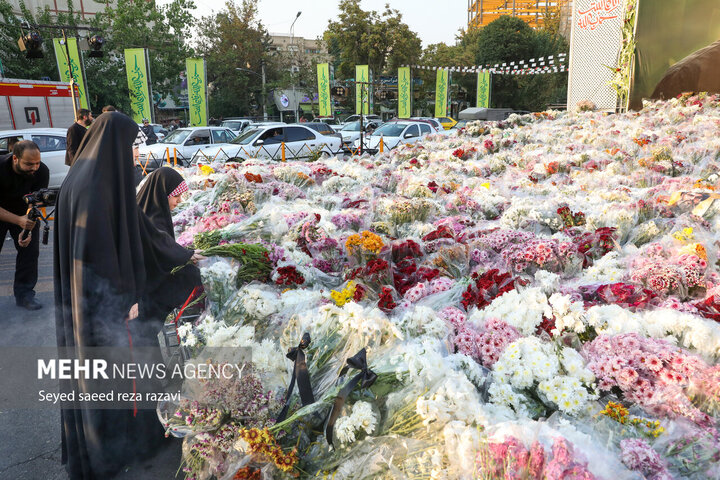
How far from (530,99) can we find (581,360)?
42165 mm

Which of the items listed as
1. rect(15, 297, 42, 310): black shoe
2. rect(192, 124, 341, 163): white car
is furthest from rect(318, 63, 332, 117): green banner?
rect(15, 297, 42, 310): black shoe

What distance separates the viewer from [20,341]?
A: 4195 mm

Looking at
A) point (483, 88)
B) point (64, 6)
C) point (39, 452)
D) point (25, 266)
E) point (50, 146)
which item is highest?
point (64, 6)

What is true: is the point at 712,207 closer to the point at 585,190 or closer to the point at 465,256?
the point at 585,190

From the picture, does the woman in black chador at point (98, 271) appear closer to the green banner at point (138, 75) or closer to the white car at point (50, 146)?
the white car at point (50, 146)

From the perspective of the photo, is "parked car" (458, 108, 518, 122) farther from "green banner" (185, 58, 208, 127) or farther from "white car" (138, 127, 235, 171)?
"white car" (138, 127, 235, 171)

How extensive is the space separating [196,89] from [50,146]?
11.1m

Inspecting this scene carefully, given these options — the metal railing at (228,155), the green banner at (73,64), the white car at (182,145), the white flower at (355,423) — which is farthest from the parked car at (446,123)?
the white flower at (355,423)

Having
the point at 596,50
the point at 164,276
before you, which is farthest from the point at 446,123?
the point at 164,276

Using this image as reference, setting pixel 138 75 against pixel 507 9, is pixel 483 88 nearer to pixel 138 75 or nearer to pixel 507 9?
pixel 138 75

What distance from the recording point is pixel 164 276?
277 centimetres

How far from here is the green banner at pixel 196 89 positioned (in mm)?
21422

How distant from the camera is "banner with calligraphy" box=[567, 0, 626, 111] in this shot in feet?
46.2

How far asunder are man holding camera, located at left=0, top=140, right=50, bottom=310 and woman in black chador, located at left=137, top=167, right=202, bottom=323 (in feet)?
6.72
